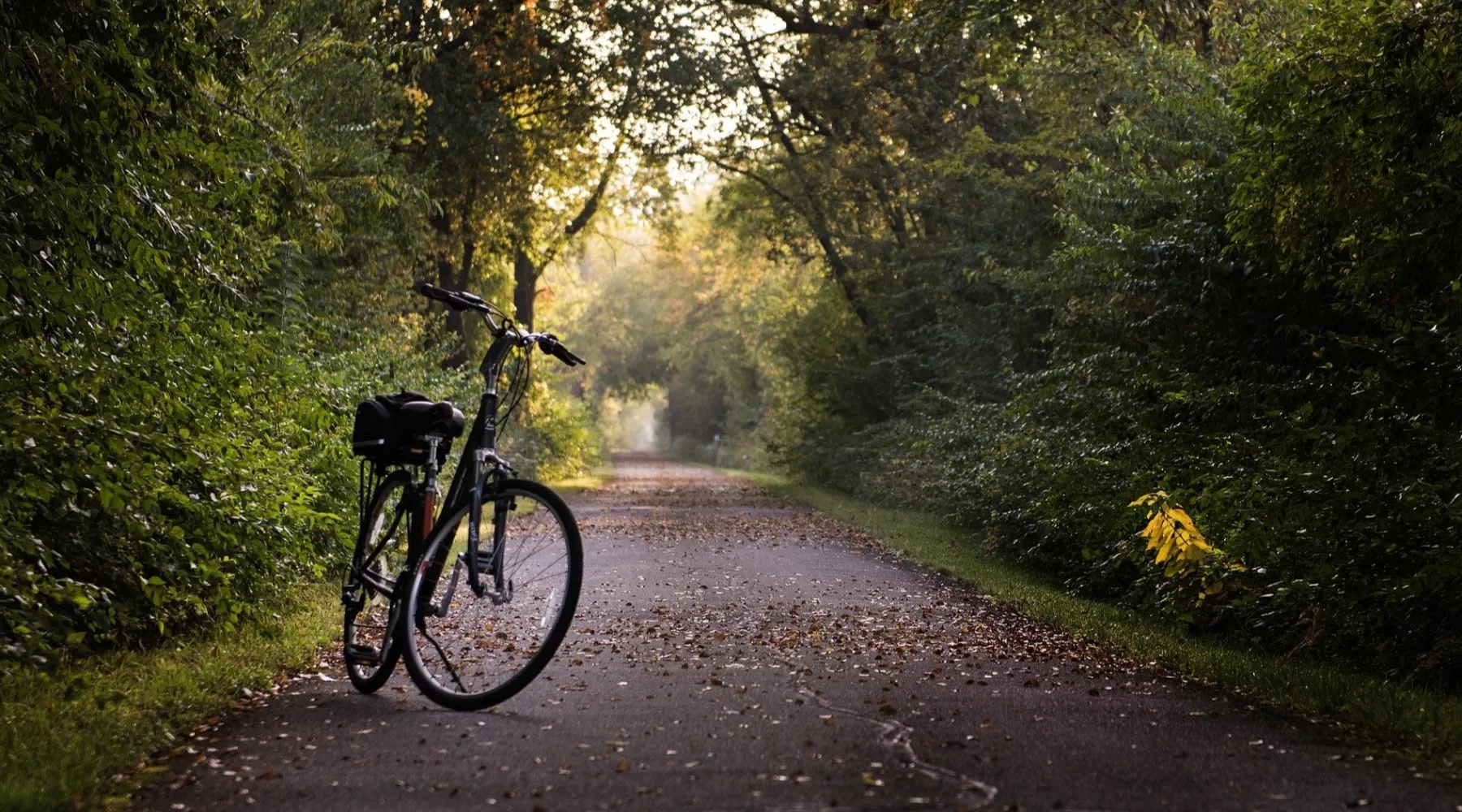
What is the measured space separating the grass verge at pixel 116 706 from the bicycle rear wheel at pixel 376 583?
0.48 m

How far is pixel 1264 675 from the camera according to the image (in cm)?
700

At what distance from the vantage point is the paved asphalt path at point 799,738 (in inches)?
185

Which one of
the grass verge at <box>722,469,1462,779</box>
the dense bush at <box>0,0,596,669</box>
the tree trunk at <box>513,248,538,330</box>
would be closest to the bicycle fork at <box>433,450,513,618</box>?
the dense bush at <box>0,0,596,669</box>

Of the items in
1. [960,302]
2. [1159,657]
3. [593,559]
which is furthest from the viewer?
[960,302]

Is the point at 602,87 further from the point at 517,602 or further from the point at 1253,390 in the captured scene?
the point at 517,602

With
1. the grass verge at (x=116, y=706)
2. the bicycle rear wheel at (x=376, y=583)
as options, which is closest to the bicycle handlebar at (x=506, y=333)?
the bicycle rear wheel at (x=376, y=583)

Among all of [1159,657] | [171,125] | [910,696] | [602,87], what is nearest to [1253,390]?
[1159,657]

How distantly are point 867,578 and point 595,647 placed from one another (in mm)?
5116

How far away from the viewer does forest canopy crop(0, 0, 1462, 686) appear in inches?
279

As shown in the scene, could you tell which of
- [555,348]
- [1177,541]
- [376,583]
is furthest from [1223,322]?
[376,583]

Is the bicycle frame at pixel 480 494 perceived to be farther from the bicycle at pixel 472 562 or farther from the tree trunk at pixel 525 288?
the tree trunk at pixel 525 288

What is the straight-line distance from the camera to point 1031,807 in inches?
177

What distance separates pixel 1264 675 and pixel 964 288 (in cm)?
1873

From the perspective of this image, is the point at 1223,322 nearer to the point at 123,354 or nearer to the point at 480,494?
the point at 480,494
